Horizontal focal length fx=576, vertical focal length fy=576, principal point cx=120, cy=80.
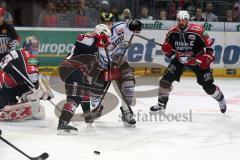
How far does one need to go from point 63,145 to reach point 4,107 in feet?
4.27

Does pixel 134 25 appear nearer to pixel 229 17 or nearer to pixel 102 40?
pixel 102 40

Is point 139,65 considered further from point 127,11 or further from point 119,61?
point 119,61

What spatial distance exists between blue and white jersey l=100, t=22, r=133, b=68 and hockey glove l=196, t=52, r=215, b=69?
3.12 feet

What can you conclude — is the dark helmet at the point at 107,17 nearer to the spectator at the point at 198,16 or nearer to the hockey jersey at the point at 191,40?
the hockey jersey at the point at 191,40

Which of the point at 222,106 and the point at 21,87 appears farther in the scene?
the point at 222,106

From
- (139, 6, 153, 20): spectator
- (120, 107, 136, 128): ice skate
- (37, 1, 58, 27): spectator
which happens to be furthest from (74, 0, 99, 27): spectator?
(120, 107, 136, 128): ice skate

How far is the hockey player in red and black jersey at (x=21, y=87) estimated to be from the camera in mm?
5789

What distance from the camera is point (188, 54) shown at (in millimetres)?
6477

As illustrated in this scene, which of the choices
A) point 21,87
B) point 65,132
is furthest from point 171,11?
point 65,132

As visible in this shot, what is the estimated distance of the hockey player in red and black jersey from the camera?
5.79m

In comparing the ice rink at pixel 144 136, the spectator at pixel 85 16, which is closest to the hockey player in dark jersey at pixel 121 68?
the ice rink at pixel 144 136

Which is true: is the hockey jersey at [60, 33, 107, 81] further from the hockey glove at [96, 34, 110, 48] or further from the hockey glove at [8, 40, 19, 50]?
the hockey glove at [8, 40, 19, 50]

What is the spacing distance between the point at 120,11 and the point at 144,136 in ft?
18.3

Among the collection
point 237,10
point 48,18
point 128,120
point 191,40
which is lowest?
point 128,120
